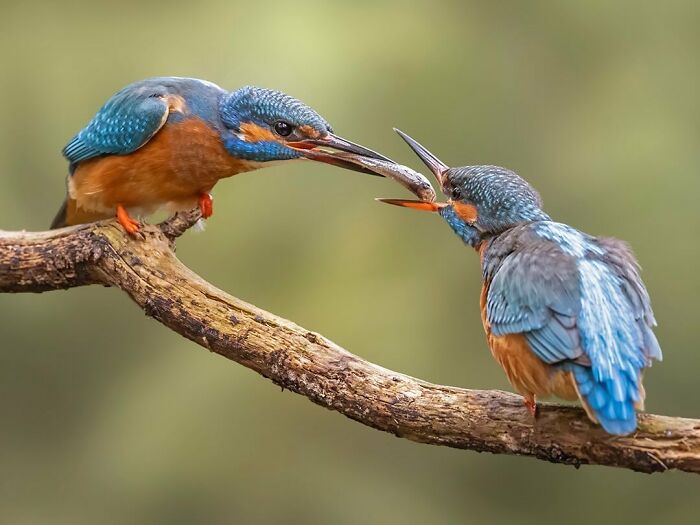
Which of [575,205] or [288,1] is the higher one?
[288,1]

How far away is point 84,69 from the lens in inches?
157

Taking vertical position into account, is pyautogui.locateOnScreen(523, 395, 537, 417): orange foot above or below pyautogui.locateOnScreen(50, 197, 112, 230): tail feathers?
below

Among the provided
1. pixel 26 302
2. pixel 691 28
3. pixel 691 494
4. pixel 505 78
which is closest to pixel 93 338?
pixel 26 302

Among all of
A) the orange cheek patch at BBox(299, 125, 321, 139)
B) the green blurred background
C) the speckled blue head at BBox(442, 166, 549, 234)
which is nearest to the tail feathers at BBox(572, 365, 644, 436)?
the speckled blue head at BBox(442, 166, 549, 234)

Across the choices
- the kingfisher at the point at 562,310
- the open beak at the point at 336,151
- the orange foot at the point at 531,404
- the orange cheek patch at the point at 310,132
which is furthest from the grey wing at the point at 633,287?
the orange cheek patch at the point at 310,132

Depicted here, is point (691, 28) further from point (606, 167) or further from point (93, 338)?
point (93, 338)

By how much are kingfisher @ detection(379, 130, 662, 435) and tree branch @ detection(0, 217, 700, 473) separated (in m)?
0.07

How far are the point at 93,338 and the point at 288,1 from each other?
1.64m

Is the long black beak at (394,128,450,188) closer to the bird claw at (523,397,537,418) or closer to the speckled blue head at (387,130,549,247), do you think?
the speckled blue head at (387,130,549,247)

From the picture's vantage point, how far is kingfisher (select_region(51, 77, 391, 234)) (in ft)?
8.24

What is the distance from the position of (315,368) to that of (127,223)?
67 centimetres

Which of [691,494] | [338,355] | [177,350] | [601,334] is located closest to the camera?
[601,334]

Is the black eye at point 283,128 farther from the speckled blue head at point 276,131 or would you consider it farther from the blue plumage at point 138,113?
the blue plumage at point 138,113

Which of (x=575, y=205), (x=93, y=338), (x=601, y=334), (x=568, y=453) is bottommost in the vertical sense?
(x=568, y=453)
